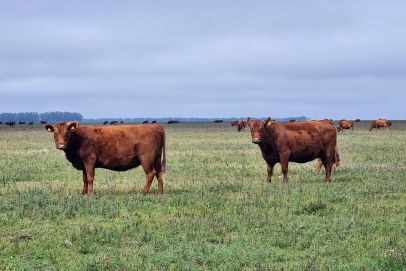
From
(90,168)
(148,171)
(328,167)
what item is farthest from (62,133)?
(328,167)

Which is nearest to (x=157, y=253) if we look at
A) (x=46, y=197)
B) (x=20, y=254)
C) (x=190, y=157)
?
(x=20, y=254)

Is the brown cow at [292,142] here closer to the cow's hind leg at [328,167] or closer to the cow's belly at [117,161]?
the cow's hind leg at [328,167]

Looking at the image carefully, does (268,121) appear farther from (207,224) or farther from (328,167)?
(207,224)

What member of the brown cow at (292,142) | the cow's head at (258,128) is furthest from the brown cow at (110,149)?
the brown cow at (292,142)

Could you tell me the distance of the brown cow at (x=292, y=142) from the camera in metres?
18.7

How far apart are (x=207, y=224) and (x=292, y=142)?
8351 mm

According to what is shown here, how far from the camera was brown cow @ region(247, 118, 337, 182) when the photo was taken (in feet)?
61.3

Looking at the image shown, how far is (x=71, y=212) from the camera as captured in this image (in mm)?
12453

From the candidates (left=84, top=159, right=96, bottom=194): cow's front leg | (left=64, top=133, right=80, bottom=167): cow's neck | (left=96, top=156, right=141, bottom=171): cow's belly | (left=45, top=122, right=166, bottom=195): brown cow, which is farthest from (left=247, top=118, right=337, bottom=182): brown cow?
(left=64, top=133, right=80, bottom=167): cow's neck

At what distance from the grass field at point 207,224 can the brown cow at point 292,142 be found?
728mm

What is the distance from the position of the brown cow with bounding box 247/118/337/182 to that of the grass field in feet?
2.39

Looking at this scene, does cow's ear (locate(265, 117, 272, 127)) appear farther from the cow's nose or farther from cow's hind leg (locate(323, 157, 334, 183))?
the cow's nose

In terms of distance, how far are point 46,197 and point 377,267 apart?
29.1 feet

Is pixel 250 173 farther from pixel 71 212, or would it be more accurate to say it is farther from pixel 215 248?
pixel 215 248
